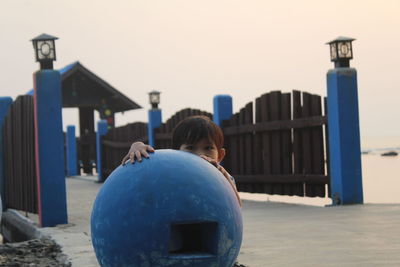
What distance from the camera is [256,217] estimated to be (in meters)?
8.66

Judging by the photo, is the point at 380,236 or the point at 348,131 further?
the point at 348,131

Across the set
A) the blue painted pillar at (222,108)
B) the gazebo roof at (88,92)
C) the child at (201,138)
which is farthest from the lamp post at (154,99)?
the child at (201,138)

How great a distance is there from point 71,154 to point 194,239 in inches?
962

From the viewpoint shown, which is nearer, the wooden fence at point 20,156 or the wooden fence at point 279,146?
the wooden fence at point 20,156

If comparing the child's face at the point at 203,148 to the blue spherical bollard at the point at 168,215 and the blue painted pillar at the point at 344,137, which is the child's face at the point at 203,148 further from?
the blue painted pillar at the point at 344,137

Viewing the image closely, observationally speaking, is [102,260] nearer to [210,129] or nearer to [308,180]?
[210,129]

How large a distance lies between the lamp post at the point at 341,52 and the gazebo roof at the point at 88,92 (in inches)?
761

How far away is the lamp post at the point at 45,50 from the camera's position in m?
9.06

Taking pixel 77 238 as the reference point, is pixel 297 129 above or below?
above

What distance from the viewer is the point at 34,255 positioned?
6.79m

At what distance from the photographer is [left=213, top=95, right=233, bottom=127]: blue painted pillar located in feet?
43.7

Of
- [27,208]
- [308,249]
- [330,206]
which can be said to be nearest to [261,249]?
[308,249]

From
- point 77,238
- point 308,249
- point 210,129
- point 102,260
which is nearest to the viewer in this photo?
point 102,260

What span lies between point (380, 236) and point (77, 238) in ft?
10.4
